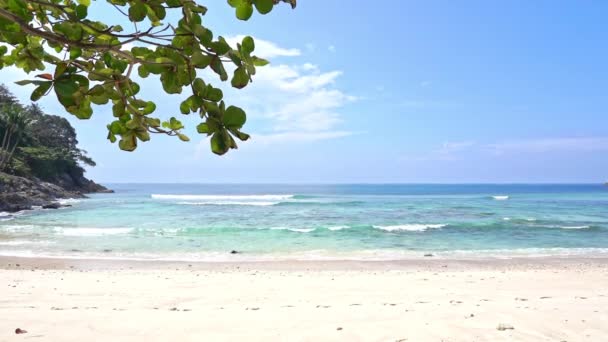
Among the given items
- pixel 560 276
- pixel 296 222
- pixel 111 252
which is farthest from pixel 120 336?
pixel 296 222

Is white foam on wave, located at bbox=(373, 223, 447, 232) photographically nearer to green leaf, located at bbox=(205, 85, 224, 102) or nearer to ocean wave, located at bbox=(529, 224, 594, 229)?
ocean wave, located at bbox=(529, 224, 594, 229)

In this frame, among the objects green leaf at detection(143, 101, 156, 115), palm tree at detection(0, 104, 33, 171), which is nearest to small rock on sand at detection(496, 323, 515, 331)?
green leaf at detection(143, 101, 156, 115)

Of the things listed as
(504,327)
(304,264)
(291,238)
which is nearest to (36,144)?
(291,238)

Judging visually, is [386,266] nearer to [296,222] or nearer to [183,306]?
[183,306]

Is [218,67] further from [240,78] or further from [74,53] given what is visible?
[74,53]

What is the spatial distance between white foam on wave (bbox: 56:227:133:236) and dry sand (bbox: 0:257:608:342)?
632 cm

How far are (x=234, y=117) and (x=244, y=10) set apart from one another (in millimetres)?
281

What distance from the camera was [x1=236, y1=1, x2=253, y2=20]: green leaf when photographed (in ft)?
3.80

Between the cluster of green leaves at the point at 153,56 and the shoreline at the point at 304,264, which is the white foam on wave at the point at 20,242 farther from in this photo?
the cluster of green leaves at the point at 153,56

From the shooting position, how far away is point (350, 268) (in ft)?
38.8

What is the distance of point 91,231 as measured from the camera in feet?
64.2

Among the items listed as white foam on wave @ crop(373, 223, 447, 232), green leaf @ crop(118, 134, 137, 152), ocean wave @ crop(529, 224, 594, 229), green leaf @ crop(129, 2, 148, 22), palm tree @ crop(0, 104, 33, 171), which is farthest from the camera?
Answer: palm tree @ crop(0, 104, 33, 171)

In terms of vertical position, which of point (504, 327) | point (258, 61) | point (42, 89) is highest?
point (258, 61)

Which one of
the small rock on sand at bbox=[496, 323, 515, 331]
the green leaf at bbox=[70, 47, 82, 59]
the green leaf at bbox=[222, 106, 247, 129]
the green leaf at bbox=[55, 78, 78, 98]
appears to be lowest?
the small rock on sand at bbox=[496, 323, 515, 331]
